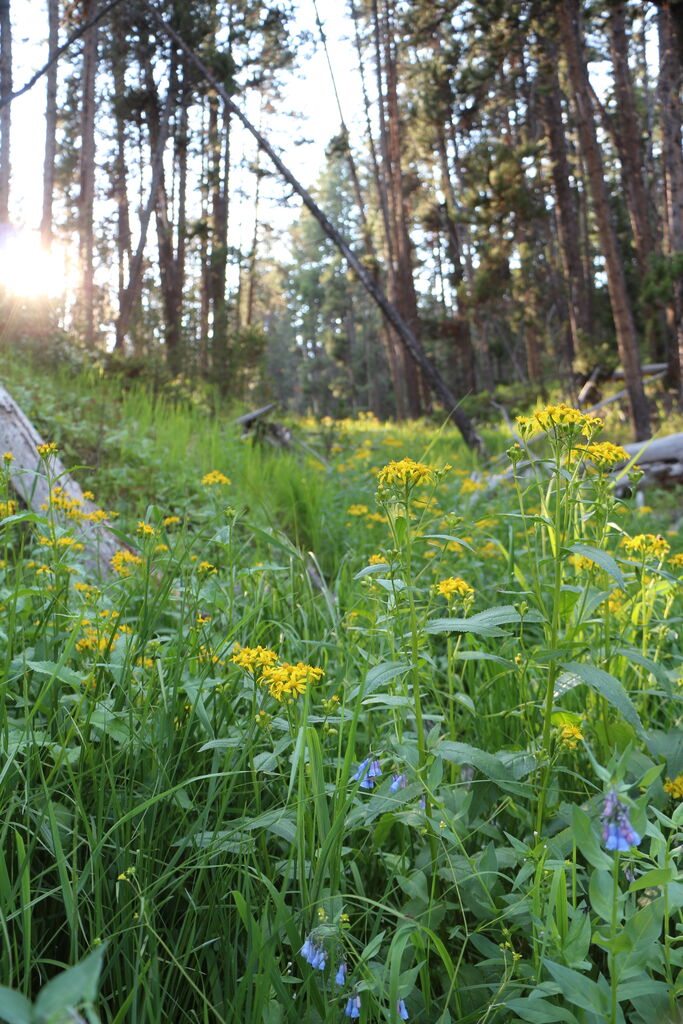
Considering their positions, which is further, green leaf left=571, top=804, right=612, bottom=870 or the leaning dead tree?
the leaning dead tree

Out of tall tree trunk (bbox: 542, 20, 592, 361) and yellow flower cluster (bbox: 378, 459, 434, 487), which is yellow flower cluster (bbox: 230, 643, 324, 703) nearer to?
yellow flower cluster (bbox: 378, 459, 434, 487)

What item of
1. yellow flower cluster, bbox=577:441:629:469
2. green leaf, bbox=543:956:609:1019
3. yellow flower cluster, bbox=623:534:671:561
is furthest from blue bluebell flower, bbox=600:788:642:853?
yellow flower cluster, bbox=623:534:671:561

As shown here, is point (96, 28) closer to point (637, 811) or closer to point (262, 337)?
point (262, 337)

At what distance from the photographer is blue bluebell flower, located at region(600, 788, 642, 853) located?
2.46 ft

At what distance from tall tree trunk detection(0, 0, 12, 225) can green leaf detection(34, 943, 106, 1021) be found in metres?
7.39

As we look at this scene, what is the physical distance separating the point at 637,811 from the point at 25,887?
33.0 inches

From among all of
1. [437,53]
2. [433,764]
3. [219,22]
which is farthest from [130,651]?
[437,53]

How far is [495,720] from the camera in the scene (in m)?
1.82

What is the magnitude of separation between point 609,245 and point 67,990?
9.96m

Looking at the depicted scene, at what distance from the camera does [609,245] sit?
898cm

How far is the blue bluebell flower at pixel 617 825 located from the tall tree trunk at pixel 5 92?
24.0ft

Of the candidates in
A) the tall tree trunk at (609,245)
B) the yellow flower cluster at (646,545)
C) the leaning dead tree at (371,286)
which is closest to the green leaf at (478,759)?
the yellow flower cluster at (646,545)

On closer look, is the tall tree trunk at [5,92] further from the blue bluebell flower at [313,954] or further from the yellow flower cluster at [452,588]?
the blue bluebell flower at [313,954]

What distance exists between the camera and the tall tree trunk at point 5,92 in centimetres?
781
